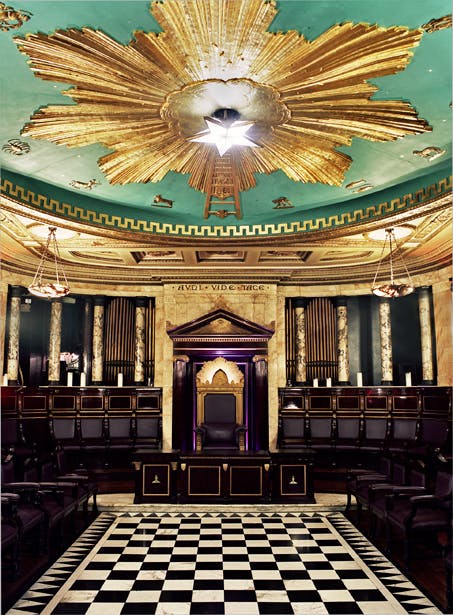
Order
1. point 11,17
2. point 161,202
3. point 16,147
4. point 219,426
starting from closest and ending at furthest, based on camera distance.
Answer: point 11,17 < point 16,147 < point 161,202 < point 219,426

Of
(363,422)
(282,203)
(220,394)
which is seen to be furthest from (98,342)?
(363,422)

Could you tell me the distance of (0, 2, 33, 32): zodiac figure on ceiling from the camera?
4.39m

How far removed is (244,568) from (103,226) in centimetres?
559

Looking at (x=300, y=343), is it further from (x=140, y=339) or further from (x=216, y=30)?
(x=216, y=30)

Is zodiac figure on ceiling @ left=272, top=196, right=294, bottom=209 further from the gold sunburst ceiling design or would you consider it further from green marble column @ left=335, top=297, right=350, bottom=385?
green marble column @ left=335, top=297, right=350, bottom=385

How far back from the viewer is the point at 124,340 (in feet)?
43.0

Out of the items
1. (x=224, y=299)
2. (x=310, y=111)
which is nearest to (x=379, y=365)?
(x=224, y=299)

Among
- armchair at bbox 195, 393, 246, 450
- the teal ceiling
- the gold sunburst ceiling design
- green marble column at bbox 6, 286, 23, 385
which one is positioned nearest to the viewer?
the teal ceiling

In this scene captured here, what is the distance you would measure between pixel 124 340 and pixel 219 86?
27.9 feet

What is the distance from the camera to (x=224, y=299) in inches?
507

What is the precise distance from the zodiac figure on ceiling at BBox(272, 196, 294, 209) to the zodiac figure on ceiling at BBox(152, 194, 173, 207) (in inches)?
67.1

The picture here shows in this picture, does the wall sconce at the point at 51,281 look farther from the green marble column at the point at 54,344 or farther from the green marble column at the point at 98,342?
the green marble column at the point at 98,342

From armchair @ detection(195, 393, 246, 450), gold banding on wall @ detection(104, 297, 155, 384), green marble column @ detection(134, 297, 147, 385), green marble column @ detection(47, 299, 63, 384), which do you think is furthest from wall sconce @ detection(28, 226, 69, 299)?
armchair @ detection(195, 393, 246, 450)

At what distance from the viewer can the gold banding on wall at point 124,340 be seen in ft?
42.7
